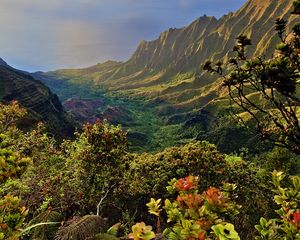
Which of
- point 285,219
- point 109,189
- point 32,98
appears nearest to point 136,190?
point 109,189

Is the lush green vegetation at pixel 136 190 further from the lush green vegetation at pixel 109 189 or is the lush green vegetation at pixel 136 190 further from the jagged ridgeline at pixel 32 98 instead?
the jagged ridgeline at pixel 32 98

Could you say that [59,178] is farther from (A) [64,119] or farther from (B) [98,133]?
(A) [64,119]

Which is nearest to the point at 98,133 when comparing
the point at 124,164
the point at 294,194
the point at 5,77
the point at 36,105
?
the point at 124,164

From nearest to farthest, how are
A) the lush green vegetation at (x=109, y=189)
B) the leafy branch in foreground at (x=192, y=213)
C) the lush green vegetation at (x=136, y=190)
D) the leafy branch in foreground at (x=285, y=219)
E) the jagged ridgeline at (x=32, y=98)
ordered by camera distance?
1. the leafy branch in foreground at (x=192, y=213)
2. the leafy branch in foreground at (x=285, y=219)
3. the lush green vegetation at (x=136, y=190)
4. the lush green vegetation at (x=109, y=189)
5. the jagged ridgeline at (x=32, y=98)

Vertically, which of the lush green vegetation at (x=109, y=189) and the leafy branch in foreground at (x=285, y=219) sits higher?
the leafy branch in foreground at (x=285, y=219)

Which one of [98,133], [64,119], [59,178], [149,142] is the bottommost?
[149,142]

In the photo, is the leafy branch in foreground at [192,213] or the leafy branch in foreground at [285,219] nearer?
the leafy branch in foreground at [192,213]

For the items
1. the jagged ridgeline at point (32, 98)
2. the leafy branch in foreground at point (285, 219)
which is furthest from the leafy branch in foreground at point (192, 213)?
the jagged ridgeline at point (32, 98)

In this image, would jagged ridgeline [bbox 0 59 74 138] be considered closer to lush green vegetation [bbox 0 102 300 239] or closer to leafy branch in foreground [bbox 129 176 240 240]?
lush green vegetation [bbox 0 102 300 239]

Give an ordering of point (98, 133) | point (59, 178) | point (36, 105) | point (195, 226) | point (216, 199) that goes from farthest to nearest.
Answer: point (36, 105), point (59, 178), point (98, 133), point (216, 199), point (195, 226)

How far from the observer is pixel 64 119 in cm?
12438

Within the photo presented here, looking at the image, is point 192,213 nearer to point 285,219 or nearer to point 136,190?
point 285,219

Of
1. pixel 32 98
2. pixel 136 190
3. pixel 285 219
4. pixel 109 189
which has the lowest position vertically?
pixel 32 98

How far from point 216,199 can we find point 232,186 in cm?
133
